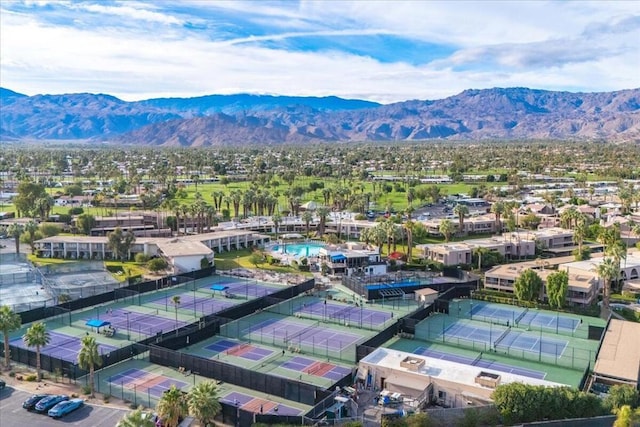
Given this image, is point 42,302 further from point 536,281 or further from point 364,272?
point 536,281

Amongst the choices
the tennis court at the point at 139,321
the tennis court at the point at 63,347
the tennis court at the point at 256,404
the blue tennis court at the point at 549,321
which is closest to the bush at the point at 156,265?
the tennis court at the point at 139,321

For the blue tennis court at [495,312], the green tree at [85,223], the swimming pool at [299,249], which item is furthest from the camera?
the green tree at [85,223]

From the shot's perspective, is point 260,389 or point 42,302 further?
point 42,302

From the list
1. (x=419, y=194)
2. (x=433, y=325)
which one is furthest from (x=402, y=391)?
(x=419, y=194)

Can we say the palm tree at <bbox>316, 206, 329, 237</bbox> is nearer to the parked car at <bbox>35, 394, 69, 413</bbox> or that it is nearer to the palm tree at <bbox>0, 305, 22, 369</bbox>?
the palm tree at <bbox>0, 305, 22, 369</bbox>

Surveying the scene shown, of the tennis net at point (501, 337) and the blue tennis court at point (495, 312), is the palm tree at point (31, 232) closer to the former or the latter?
the blue tennis court at point (495, 312)

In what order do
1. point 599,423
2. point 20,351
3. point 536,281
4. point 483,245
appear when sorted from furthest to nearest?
point 483,245 < point 536,281 < point 20,351 < point 599,423
